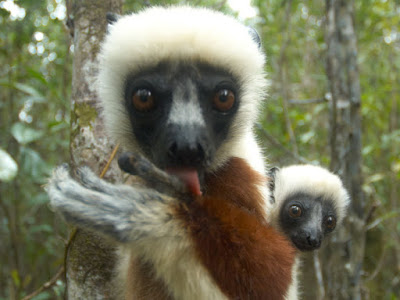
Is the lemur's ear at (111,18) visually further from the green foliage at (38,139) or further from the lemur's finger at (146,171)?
the green foliage at (38,139)

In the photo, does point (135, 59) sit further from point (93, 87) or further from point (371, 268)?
point (371, 268)

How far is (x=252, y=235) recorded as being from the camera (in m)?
1.60

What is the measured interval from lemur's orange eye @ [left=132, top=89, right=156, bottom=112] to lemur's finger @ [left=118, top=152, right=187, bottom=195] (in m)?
0.35

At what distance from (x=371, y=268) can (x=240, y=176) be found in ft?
→ 28.2

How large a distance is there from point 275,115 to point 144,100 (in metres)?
6.31

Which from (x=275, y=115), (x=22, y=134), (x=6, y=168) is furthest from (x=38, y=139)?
A: (x=275, y=115)

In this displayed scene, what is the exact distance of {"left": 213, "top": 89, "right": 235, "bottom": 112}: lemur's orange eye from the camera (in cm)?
178

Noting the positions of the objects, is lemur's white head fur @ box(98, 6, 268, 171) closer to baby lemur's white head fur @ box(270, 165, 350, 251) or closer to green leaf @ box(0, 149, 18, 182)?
green leaf @ box(0, 149, 18, 182)

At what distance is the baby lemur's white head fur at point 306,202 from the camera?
3.14m

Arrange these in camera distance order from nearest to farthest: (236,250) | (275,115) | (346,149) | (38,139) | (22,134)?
(236,250)
(22,134)
(346,149)
(38,139)
(275,115)

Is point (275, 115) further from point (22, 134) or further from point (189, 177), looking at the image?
point (189, 177)

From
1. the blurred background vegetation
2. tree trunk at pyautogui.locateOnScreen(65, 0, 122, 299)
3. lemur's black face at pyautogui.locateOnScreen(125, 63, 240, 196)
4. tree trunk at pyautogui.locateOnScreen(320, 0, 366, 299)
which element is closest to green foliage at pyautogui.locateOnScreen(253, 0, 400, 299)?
the blurred background vegetation

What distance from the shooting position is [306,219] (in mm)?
3215

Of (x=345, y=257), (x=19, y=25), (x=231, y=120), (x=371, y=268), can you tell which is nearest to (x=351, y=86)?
(x=345, y=257)
